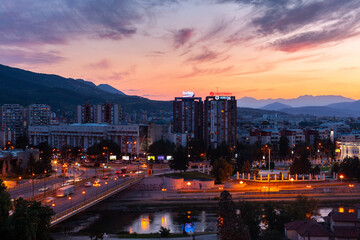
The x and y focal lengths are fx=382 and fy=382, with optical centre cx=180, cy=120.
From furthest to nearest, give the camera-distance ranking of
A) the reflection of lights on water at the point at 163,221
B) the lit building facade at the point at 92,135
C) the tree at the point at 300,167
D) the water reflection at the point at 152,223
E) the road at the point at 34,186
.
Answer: the lit building facade at the point at 92,135 < the tree at the point at 300,167 < the road at the point at 34,186 < the reflection of lights on water at the point at 163,221 < the water reflection at the point at 152,223

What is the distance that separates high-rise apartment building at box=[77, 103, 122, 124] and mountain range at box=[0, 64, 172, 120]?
5760 cm

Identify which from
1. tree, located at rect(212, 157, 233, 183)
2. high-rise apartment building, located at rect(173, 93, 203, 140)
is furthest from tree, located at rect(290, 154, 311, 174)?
high-rise apartment building, located at rect(173, 93, 203, 140)

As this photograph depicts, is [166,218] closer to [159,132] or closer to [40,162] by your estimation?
[40,162]

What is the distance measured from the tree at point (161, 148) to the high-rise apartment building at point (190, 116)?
7488 mm

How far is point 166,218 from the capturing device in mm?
19375

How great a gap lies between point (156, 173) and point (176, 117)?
60.2 ft

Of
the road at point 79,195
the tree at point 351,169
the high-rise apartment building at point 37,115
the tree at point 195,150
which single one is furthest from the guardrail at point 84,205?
the high-rise apartment building at point 37,115

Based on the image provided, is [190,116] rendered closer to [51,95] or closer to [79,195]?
[79,195]

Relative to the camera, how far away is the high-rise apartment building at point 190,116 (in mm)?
47281

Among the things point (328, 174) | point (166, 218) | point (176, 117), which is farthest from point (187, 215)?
point (176, 117)

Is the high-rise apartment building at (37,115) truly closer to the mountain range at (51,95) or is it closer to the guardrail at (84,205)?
the guardrail at (84,205)

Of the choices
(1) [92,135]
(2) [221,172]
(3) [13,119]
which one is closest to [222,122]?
(1) [92,135]

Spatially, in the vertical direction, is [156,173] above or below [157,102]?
below

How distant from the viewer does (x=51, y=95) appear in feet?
446
